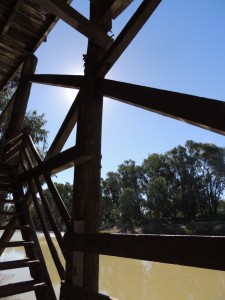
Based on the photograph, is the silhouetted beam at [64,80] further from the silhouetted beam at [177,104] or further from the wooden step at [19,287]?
the wooden step at [19,287]

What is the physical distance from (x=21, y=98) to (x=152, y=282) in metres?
11.1

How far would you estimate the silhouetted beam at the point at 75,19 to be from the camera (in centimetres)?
295

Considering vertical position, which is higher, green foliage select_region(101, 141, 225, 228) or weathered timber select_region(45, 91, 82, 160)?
green foliage select_region(101, 141, 225, 228)

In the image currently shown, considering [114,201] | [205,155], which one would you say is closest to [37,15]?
[205,155]

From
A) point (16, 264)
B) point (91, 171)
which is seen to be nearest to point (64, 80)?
point (91, 171)

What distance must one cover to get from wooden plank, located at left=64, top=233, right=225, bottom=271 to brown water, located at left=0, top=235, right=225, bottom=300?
6.98m

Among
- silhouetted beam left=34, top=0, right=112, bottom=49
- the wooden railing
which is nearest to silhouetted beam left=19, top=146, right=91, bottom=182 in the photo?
the wooden railing

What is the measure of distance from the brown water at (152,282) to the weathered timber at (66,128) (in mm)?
6088

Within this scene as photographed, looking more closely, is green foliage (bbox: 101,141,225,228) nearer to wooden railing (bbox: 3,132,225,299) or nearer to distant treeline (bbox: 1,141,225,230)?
distant treeline (bbox: 1,141,225,230)

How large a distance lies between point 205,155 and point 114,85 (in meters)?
45.9

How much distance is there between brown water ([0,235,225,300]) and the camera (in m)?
10.8

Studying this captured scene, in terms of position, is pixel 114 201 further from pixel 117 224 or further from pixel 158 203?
pixel 158 203

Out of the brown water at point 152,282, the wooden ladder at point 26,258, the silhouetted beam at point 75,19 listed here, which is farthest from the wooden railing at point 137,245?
the brown water at point 152,282

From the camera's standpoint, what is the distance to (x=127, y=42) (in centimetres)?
259
